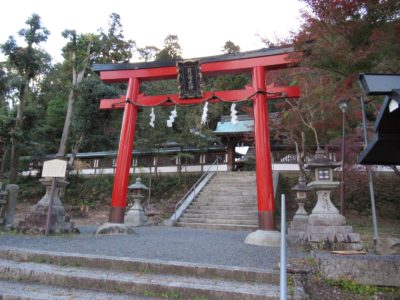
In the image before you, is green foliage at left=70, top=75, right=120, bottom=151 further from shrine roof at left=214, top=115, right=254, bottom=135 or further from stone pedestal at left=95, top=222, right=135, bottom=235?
stone pedestal at left=95, top=222, right=135, bottom=235

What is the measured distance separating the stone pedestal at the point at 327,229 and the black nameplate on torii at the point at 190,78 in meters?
4.05

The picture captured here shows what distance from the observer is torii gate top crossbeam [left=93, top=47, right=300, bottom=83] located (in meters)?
8.18

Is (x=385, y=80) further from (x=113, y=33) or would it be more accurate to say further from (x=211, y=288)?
(x=113, y=33)

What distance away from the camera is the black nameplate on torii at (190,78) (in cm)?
892

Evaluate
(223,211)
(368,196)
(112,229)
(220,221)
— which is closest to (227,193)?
(223,211)

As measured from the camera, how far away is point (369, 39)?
5812mm

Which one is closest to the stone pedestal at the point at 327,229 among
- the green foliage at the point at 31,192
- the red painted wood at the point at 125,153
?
the red painted wood at the point at 125,153

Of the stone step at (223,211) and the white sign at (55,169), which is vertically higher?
the white sign at (55,169)

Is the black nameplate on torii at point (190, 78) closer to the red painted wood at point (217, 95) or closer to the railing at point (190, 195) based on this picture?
the red painted wood at point (217, 95)

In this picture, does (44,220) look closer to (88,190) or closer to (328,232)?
(328,232)

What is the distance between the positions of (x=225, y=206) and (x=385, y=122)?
35.2ft

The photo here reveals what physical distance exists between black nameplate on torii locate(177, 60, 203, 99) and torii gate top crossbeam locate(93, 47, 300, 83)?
225 millimetres

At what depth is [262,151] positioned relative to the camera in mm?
7777

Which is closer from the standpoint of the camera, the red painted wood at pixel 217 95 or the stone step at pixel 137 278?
the stone step at pixel 137 278
